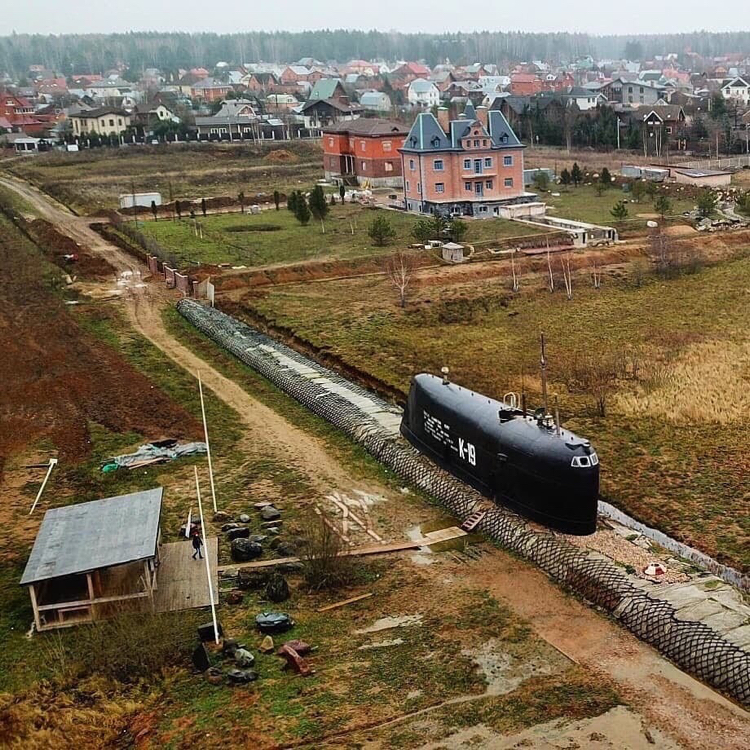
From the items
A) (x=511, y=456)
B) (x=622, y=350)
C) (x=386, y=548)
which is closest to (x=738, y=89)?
(x=622, y=350)

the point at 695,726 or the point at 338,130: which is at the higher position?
the point at 338,130

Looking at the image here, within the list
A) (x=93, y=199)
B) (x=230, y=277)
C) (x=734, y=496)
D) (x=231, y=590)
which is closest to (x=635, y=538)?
(x=734, y=496)

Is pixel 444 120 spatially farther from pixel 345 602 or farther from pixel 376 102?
pixel 376 102

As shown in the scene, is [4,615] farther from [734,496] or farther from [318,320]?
[318,320]

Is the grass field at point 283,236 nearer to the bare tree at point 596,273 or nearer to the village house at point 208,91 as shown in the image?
the bare tree at point 596,273

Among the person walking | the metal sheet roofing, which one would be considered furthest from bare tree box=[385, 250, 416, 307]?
the metal sheet roofing

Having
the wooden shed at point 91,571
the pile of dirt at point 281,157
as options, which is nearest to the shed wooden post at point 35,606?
the wooden shed at point 91,571
